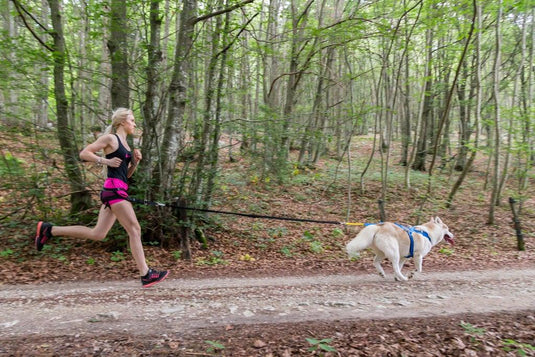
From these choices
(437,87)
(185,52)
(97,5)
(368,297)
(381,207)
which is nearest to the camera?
(368,297)

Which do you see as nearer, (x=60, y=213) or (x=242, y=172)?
(x=60, y=213)

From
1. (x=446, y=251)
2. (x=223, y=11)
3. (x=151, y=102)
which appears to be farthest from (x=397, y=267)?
(x=223, y=11)

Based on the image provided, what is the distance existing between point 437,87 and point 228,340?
17.2 m

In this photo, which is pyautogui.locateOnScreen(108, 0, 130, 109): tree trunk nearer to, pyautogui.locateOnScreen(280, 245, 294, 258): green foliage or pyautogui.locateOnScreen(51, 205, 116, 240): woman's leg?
pyautogui.locateOnScreen(51, 205, 116, 240): woman's leg

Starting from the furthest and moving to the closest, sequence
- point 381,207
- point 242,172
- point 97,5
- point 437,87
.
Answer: point 437,87 < point 381,207 < point 242,172 < point 97,5

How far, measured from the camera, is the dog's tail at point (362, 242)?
496 cm

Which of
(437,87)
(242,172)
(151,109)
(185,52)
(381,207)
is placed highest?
(437,87)

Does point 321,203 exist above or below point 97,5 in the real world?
below

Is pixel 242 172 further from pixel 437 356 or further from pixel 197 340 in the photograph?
pixel 437 356

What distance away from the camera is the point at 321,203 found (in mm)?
12547

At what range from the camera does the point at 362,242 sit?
500 centimetres

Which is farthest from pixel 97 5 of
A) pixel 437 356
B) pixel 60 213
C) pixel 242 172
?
pixel 437 356

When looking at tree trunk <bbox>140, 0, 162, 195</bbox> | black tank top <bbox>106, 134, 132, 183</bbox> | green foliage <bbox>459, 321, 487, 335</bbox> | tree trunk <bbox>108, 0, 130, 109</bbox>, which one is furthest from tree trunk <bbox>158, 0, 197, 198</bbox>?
green foliage <bbox>459, 321, 487, 335</bbox>

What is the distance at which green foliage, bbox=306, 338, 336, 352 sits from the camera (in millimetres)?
3041
